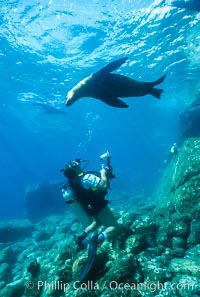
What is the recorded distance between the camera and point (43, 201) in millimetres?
26219

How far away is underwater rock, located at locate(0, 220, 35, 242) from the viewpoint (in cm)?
1745

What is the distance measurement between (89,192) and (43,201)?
856 inches

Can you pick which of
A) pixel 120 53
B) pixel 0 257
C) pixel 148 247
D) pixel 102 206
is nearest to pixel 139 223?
pixel 148 247

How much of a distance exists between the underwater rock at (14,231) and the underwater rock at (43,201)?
24.5 feet

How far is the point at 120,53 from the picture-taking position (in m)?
19.9

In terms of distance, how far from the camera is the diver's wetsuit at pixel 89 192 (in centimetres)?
571

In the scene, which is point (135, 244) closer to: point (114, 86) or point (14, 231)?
point (114, 86)

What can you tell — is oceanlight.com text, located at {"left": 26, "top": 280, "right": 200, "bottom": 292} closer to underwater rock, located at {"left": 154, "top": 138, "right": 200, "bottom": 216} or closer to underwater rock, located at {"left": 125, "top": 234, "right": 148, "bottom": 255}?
underwater rock, located at {"left": 125, "top": 234, "right": 148, "bottom": 255}

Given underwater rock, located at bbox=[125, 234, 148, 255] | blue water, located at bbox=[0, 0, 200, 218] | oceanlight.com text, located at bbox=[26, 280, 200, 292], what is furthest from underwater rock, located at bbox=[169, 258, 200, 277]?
blue water, located at bbox=[0, 0, 200, 218]

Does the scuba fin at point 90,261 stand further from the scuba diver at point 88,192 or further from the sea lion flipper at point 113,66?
the sea lion flipper at point 113,66

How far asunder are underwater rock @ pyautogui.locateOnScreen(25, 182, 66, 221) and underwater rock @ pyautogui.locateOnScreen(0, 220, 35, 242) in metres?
7.47

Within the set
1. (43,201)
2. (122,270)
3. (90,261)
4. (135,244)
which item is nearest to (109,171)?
(135,244)

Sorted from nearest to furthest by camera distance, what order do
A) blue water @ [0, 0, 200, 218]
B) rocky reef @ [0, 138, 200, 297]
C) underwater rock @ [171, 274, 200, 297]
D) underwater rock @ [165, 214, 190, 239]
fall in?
underwater rock @ [171, 274, 200, 297] < rocky reef @ [0, 138, 200, 297] < underwater rock @ [165, 214, 190, 239] < blue water @ [0, 0, 200, 218]

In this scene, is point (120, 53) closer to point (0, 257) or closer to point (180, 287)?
point (0, 257)
